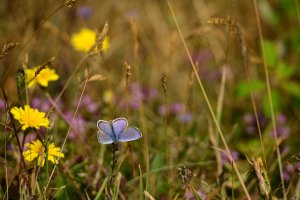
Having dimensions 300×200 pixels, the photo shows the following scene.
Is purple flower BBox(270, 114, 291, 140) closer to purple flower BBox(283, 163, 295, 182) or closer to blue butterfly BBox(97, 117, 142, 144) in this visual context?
purple flower BBox(283, 163, 295, 182)

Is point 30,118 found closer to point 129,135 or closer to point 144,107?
point 129,135

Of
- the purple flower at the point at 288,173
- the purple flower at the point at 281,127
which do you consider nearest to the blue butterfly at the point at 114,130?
the purple flower at the point at 288,173

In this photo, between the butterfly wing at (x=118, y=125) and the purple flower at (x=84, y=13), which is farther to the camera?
the purple flower at (x=84, y=13)

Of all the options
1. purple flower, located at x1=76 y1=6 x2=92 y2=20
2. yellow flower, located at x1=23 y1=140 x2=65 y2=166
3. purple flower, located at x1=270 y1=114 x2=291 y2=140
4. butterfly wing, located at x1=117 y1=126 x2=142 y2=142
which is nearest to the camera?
butterfly wing, located at x1=117 y1=126 x2=142 y2=142

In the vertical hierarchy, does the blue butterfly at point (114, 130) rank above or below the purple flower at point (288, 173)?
above

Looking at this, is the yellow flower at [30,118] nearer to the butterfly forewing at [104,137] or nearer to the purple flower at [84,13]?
the butterfly forewing at [104,137]

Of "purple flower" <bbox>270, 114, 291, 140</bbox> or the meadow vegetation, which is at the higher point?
the meadow vegetation

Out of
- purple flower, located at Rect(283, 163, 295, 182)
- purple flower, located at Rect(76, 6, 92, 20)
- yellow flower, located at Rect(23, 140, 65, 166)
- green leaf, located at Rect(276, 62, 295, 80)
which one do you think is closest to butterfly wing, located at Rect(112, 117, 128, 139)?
yellow flower, located at Rect(23, 140, 65, 166)

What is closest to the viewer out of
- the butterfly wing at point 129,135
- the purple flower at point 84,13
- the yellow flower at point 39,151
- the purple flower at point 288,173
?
the butterfly wing at point 129,135

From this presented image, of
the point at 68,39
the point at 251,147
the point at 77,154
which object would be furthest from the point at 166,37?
the point at 77,154

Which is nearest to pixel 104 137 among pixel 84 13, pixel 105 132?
pixel 105 132

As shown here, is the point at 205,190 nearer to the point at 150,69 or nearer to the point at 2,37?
the point at 150,69
